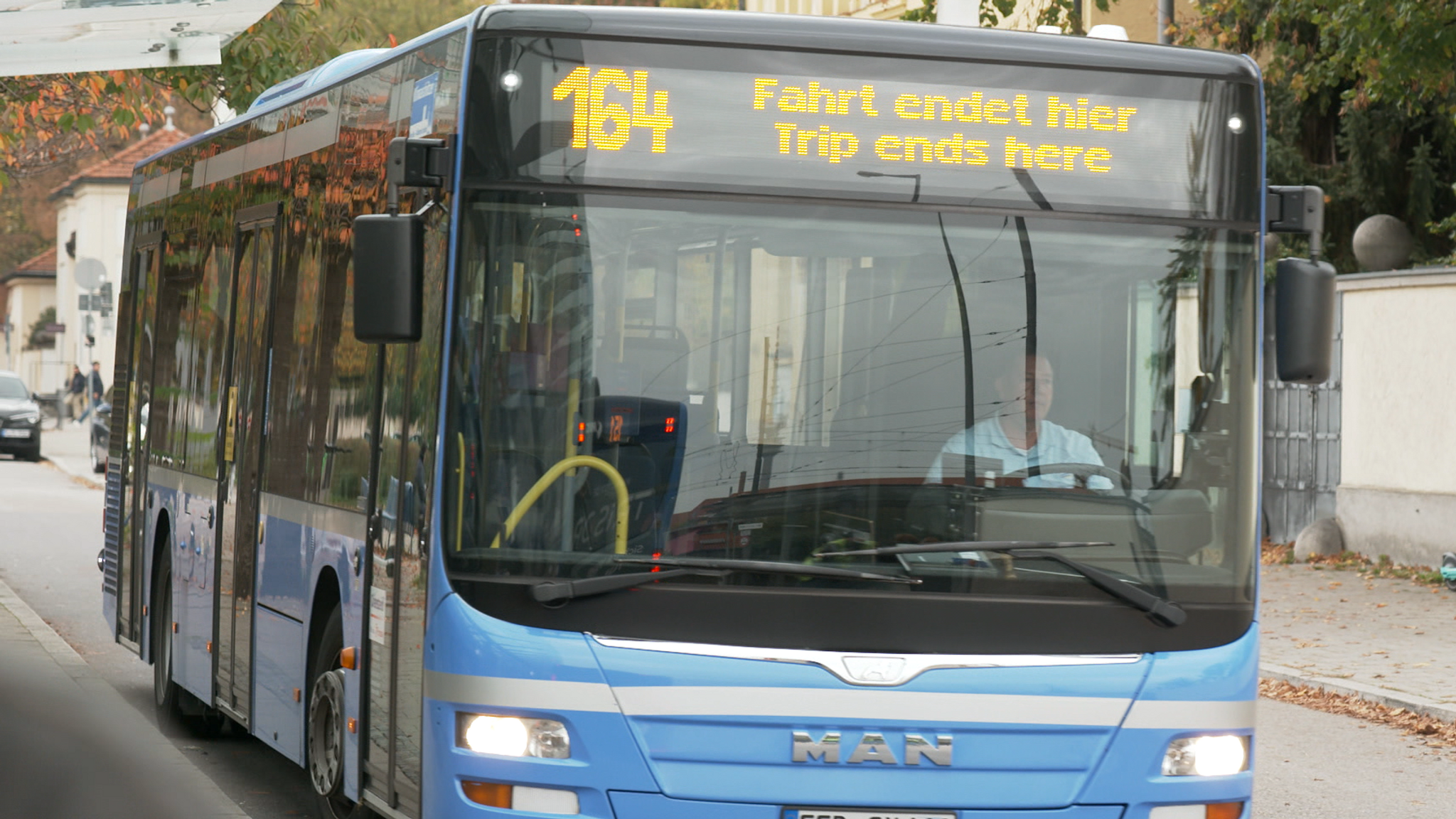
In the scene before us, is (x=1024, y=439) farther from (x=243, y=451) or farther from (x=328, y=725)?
(x=243, y=451)

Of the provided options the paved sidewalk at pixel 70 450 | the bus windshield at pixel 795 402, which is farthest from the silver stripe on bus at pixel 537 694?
Answer: the paved sidewalk at pixel 70 450

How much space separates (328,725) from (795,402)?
256 centimetres

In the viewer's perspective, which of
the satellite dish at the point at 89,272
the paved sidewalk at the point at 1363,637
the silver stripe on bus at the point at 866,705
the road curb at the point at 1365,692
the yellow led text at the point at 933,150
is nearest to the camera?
the silver stripe on bus at the point at 866,705

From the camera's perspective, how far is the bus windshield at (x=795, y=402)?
18.4ft

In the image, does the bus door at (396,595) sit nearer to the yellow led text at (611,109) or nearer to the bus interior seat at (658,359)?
the bus interior seat at (658,359)

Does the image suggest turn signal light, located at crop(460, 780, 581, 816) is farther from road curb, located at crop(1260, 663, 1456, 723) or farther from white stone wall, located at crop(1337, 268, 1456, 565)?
white stone wall, located at crop(1337, 268, 1456, 565)

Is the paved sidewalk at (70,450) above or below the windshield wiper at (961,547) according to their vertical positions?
below

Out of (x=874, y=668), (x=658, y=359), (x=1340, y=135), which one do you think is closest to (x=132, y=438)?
(x=658, y=359)

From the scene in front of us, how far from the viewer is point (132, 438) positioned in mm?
11539

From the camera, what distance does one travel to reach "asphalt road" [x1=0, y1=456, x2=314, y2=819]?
29.6 feet

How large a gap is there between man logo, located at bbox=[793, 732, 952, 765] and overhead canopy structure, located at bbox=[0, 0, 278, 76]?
5074 mm

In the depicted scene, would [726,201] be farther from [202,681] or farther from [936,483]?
[202,681]

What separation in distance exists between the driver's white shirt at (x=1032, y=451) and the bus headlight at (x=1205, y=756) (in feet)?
2.40

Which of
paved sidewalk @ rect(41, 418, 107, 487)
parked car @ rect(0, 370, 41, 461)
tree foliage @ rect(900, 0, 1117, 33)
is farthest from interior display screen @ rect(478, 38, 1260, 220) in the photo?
parked car @ rect(0, 370, 41, 461)
